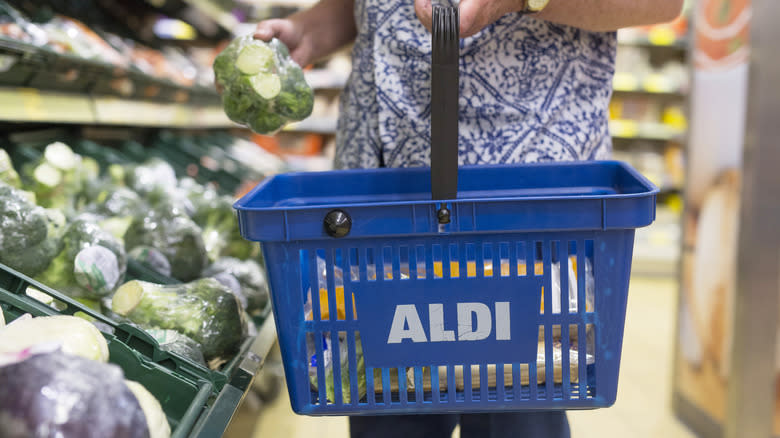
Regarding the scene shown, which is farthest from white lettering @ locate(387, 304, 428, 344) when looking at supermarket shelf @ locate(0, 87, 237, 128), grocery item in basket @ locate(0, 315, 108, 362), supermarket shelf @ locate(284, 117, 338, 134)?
supermarket shelf @ locate(284, 117, 338, 134)

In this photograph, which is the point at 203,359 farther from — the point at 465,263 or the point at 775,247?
the point at 775,247

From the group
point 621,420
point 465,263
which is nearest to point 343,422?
point 621,420

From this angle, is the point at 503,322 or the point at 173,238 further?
the point at 173,238

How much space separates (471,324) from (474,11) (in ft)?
1.28

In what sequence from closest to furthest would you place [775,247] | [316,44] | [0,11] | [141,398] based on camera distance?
[141,398] → [316,44] → [0,11] → [775,247]

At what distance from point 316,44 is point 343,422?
1.79 metres

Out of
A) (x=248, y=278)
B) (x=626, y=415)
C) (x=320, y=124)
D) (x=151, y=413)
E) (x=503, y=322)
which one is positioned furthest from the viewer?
(x=320, y=124)

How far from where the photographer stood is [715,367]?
2.43m

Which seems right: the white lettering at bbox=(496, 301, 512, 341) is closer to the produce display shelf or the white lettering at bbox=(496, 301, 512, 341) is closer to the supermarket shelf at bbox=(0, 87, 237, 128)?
the produce display shelf

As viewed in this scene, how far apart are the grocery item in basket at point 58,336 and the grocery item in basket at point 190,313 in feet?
1.10

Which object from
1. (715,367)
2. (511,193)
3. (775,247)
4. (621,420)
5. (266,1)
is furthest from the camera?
(266,1)

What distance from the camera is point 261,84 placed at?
3.62 feet

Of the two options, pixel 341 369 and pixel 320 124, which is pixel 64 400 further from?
pixel 320 124

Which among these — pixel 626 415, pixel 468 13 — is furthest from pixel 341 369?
pixel 626 415
